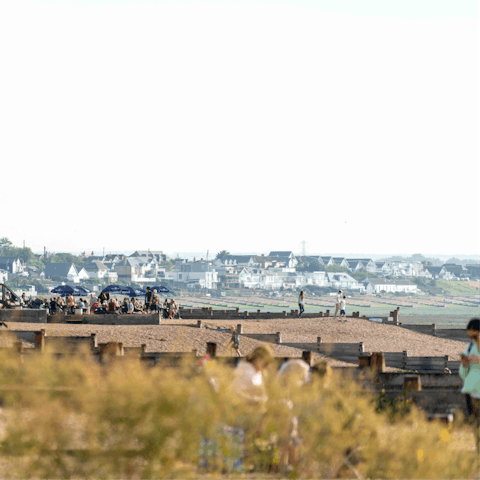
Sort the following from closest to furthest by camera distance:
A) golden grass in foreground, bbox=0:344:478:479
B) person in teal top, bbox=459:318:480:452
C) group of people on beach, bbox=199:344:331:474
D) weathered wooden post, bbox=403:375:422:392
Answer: golden grass in foreground, bbox=0:344:478:479
group of people on beach, bbox=199:344:331:474
person in teal top, bbox=459:318:480:452
weathered wooden post, bbox=403:375:422:392

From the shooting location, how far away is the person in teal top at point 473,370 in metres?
9.25

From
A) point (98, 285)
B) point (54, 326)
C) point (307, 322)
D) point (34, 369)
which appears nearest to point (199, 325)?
point (54, 326)

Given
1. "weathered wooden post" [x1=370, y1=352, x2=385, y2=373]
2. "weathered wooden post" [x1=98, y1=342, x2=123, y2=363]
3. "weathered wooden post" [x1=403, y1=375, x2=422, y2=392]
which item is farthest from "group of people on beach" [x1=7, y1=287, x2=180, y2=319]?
"weathered wooden post" [x1=403, y1=375, x2=422, y2=392]

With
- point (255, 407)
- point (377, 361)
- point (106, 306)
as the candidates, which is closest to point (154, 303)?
point (106, 306)

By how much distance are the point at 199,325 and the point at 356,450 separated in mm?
21575

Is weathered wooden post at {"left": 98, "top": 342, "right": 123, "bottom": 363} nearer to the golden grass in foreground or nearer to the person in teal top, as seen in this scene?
the golden grass in foreground

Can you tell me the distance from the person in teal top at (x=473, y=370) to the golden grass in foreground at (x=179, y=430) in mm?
825

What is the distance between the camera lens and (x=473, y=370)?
9.38m

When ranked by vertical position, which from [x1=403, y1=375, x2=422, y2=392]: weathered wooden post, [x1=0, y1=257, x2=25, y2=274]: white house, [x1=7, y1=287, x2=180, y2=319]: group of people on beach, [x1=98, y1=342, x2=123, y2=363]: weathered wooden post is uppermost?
[x1=98, y1=342, x2=123, y2=363]: weathered wooden post

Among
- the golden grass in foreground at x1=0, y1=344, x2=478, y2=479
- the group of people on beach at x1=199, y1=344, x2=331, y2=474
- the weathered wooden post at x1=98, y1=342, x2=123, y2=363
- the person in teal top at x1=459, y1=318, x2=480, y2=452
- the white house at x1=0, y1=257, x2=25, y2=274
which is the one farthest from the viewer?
the white house at x1=0, y1=257, x2=25, y2=274

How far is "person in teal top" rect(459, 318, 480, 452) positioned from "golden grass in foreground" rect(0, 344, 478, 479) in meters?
0.82

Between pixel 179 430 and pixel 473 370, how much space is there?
4047 mm

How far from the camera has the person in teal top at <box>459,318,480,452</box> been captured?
925cm

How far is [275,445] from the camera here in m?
8.03
